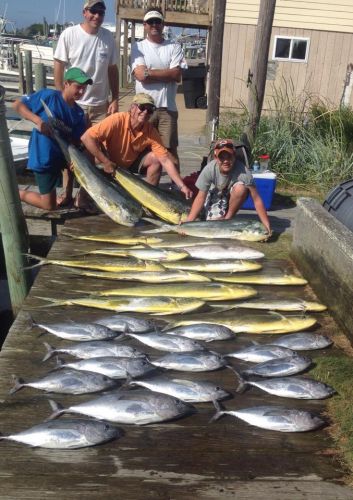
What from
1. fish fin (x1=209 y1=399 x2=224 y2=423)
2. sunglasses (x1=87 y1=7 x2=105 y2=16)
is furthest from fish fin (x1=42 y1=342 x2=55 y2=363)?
sunglasses (x1=87 y1=7 x2=105 y2=16)

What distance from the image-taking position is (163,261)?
16.3ft

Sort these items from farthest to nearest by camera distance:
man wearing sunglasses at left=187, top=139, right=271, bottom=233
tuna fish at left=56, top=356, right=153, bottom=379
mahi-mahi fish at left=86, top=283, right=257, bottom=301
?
man wearing sunglasses at left=187, top=139, right=271, bottom=233 < mahi-mahi fish at left=86, top=283, right=257, bottom=301 < tuna fish at left=56, top=356, right=153, bottom=379

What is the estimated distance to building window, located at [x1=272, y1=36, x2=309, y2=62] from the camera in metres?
16.7

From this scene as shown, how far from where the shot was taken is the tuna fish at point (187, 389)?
3.07 m

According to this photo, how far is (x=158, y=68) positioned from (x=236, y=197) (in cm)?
214

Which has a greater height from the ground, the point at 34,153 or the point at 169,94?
the point at 169,94

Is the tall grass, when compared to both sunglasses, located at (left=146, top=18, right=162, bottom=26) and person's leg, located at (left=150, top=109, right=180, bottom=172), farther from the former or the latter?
sunglasses, located at (left=146, top=18, right=162, bottom=26)

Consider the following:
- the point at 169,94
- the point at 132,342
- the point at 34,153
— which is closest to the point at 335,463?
the point at 132,342

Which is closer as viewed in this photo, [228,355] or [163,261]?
[228,355]

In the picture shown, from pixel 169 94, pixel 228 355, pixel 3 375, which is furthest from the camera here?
pixel 169 94

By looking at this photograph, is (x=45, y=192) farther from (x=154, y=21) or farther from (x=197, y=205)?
(x=154, y=21)

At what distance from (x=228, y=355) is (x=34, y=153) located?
10.7 feet

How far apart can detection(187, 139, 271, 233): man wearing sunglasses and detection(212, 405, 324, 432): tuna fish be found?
9.29ft

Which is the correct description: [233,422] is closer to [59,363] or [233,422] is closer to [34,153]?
[59,363]
